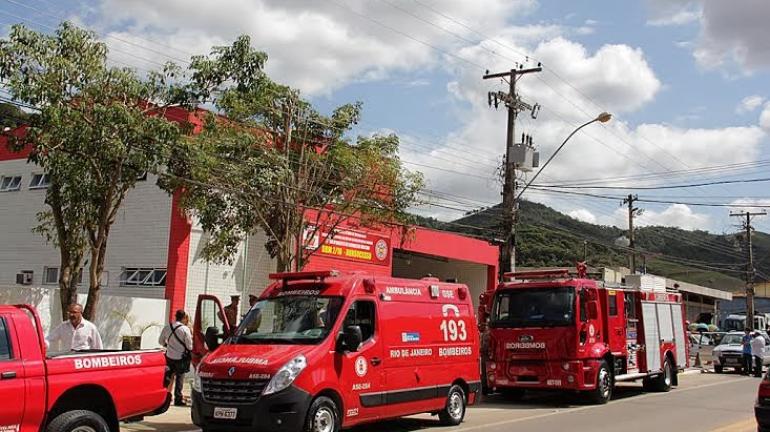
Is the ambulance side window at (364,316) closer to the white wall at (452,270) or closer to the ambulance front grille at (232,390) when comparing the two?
the ambulance front grille at (232,390)

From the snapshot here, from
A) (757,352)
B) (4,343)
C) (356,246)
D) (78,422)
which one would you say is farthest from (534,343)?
(757,352)

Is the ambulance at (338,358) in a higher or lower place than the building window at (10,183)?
lower

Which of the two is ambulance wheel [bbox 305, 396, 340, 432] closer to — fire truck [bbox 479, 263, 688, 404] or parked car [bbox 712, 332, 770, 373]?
fire truck [bbox 479, 263, 688, 404]

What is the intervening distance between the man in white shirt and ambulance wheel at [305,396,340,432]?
11.2 ft

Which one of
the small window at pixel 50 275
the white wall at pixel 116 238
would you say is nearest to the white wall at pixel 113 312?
the white wall at pixel 116 238

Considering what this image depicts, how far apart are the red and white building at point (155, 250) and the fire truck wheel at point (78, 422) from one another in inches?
605

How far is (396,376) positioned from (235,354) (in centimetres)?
252

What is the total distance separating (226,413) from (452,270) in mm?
31054

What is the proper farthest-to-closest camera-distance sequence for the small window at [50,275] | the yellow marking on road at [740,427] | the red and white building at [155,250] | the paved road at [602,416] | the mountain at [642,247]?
the mountain at [642,247] < the small window at [50,275] < the red and white building at [155,250] < the yellow marking on road at [740,427] < the paved road at [602,416]

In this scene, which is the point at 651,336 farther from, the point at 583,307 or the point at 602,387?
the point at 583,307

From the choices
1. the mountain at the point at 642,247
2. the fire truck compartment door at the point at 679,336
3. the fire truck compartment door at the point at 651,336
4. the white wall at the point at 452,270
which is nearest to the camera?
the fire truck compartment door at the point at 651,336

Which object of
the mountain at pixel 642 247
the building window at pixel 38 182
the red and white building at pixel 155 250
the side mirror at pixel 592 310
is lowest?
the side mirror at pixel 592 310

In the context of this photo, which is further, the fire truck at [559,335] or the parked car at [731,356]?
the parked car at [731,356]

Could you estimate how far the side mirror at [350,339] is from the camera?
10.4 metres
